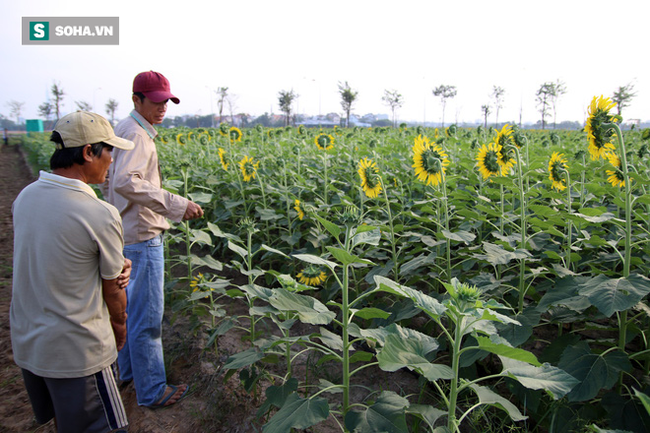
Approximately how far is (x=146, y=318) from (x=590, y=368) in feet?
7.32

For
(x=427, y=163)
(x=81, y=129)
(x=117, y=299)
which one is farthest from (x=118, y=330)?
(x=427, y=163)

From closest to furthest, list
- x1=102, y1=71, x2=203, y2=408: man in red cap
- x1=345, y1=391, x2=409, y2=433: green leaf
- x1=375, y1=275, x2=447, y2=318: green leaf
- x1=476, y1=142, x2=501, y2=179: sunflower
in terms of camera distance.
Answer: x1=375, y1=275, x2=447, y2=318: green leaf < x1=345, y1=391, x2=409, y2=433: green leaf < x1=102, y1=71, x2=203, y2=408: man in red cap < x1=476, y1=142, x2=501, y2=179: sunflower

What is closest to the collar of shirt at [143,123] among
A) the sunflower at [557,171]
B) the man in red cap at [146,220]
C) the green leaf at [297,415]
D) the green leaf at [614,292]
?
the man in red cap at [146,220]

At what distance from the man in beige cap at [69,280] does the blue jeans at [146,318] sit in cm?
62

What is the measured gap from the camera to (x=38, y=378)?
174 centimetres

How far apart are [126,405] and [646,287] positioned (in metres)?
2.82

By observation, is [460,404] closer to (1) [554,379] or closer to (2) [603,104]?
(1) [554,379]

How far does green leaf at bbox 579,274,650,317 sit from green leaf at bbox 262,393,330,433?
1.07 metres

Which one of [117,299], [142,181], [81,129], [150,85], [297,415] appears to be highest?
[150,85]

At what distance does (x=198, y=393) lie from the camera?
2.67 metres

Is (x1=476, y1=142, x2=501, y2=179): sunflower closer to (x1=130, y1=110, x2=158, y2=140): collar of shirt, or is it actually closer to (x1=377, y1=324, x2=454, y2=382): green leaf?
(x1=377, y1=324, x2=454, y2=382): green leaf

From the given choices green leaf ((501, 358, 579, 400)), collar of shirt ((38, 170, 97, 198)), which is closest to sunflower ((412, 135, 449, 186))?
green leaf ((501, 358, 579, 400))

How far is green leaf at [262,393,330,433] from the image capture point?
4.50ft

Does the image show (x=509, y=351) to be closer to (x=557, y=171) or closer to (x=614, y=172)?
(x=557, y=171)
